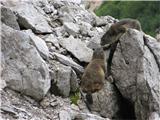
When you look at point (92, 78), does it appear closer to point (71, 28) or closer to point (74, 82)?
point (74, 82)

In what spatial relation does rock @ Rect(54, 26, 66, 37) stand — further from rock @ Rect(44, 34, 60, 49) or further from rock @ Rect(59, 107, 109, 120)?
rock @ Rect(59, 107, 109, 120)

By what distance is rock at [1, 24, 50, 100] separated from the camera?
1927cm

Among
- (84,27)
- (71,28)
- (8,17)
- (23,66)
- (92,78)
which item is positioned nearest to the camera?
(23,66)

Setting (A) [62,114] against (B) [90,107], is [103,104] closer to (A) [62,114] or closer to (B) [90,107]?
(B) [90,107]

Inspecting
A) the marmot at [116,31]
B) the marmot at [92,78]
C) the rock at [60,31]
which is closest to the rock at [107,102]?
the marmot at [92,78]

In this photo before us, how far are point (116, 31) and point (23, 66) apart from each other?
533 cm

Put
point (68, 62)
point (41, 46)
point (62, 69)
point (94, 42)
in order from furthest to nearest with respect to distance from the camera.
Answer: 1. point (94, 42)
2. point (68, 62)
3. point (41, 46)
4. point (62, 69)

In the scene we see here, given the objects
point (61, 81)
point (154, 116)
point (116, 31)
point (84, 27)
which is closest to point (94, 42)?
point (116, 31)

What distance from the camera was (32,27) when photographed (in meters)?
22.8

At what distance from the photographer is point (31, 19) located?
23016mm

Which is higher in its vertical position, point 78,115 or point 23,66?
point 23,66

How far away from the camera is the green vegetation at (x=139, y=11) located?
56.2 metres

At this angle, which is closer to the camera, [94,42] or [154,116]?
[154,116]

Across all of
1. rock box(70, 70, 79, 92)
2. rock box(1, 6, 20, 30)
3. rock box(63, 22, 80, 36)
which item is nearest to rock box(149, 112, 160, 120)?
rock box(70, 70, 79, 92)
